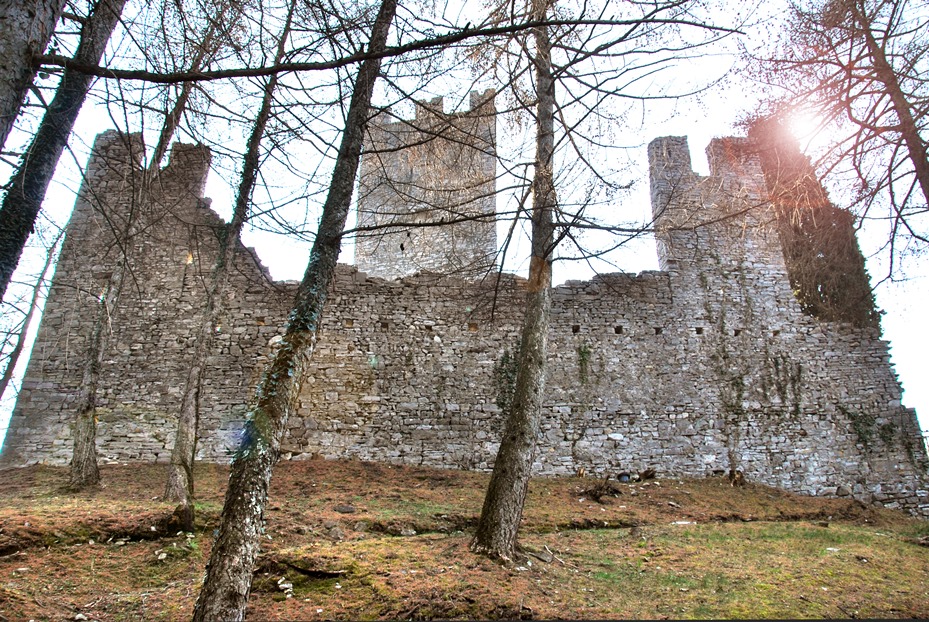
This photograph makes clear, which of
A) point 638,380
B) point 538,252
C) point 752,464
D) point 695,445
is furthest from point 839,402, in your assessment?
point 538,252

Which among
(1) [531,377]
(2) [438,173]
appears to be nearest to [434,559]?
(1) [531,377]

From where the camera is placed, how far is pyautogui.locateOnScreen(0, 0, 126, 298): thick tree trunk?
3234 millimetres

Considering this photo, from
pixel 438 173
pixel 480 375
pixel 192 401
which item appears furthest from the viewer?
pixel 480 375

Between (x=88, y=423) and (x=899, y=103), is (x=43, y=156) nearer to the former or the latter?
(x=88, y=423)

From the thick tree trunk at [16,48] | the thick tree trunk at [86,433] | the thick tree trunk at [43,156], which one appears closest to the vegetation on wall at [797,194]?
the thick tree trunk at [43,156]

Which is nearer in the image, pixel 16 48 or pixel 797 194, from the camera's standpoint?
pixel 16 48

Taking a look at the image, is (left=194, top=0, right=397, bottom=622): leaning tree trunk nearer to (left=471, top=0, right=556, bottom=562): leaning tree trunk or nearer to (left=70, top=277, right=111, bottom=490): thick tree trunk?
(left=471, top=0, right=556, bottom=562): leaning tree trunk

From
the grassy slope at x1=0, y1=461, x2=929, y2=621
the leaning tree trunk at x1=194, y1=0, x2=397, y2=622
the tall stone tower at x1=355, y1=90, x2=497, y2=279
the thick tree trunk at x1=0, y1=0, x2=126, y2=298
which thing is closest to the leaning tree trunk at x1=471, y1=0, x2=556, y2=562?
the grassy slope at x1=0, y1=461, x2=929, y2=621

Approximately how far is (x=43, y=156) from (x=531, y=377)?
14.6 ft

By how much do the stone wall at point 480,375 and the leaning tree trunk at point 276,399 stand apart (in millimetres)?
5243

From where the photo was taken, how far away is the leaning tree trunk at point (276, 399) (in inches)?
134

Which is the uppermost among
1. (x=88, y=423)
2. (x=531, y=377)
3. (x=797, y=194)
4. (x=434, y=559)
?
(x=797, y=194)

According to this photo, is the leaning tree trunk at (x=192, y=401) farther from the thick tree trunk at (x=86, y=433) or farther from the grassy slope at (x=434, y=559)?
the thick tree trunk at (x=86, y=433)

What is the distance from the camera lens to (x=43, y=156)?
3.47 m
